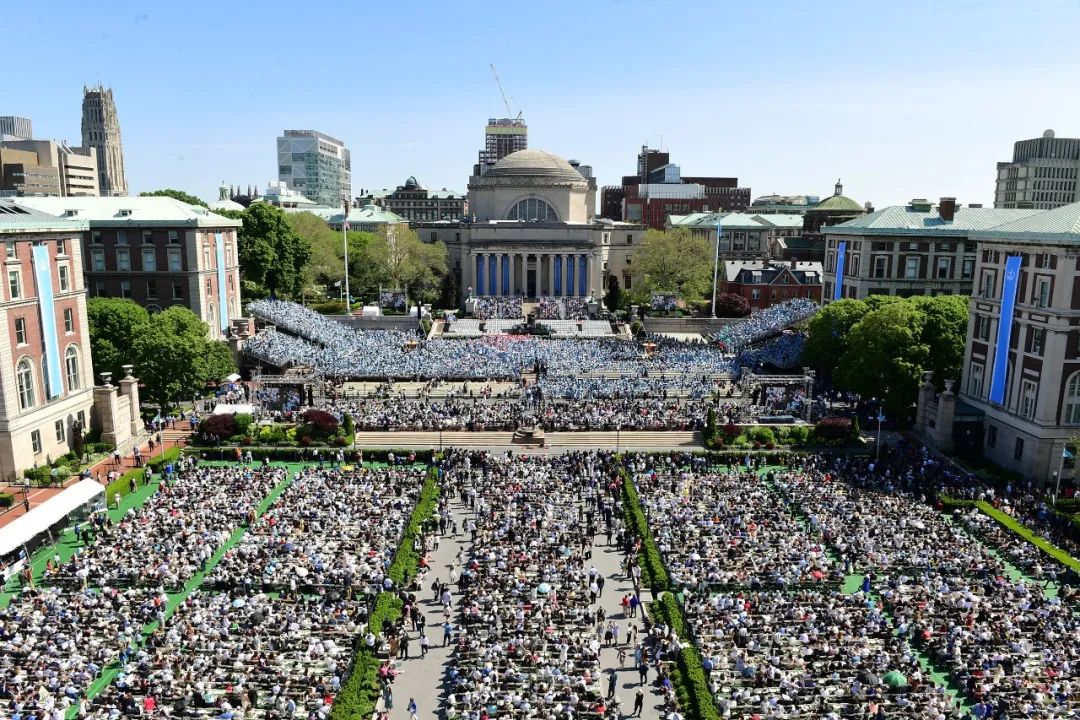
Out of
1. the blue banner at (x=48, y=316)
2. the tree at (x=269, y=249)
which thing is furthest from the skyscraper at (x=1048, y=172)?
the blue banner at (x=48, y=316)

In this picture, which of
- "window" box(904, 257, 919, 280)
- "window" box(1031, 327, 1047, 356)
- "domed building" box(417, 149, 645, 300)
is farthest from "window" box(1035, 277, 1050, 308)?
"domed building" box(417, 149, 645, 300)

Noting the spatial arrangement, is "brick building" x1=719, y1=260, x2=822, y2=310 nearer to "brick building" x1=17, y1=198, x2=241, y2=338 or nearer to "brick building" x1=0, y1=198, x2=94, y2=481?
"brick building" x1=17, y1=198, x2=241, y2=338

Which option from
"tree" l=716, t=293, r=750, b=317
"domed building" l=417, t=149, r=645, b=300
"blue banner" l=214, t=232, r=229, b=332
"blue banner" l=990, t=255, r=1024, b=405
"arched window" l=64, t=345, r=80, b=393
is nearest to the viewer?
"blue banner" l=990, t=255, r=1024, b=405

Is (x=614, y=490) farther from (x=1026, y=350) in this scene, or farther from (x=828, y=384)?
(x=828, y=384)

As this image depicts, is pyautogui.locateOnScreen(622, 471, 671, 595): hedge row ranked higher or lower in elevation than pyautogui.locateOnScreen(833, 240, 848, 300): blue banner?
lower

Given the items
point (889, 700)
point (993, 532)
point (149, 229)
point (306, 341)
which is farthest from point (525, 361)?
point (889, 700)

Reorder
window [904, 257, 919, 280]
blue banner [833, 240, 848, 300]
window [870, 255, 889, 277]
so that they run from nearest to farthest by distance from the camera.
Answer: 1. window [904, 257, 919, 280]
2. window [870, 255, 889, 277]
3. blue banner [833, 240, 848, 300]

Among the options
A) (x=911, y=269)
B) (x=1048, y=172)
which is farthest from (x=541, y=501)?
(x=1048, y=172)

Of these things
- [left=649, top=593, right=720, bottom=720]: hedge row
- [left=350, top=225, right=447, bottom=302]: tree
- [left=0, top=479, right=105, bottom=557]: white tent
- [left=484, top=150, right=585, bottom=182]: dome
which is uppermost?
[left=484, top=150, right=585, bottom=182]: dome
